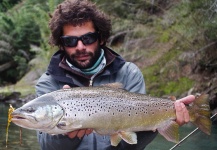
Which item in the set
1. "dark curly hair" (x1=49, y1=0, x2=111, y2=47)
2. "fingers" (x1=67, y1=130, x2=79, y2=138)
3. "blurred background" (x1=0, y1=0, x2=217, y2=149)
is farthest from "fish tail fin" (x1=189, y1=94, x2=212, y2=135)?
"blurred background" (x1=0, y1=0, x2=217, y2=149)

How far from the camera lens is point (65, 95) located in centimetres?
288

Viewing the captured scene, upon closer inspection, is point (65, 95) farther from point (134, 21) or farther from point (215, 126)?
point (134, 21)

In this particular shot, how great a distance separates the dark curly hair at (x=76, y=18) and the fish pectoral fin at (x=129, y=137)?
110 centimetres

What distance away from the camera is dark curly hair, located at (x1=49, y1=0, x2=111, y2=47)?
367cm

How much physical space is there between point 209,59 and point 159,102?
1112 cm

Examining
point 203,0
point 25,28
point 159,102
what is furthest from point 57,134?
point 25,28

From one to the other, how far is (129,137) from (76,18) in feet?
3.84

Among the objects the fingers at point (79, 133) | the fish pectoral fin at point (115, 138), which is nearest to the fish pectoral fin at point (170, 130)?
the fish pectoral fin at point (115, 138)

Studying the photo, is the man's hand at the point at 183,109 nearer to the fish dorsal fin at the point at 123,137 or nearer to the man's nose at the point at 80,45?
the fish dorsal fin at the point at 123,137

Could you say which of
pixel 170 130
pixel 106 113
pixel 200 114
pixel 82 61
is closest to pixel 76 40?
pixel 82 61

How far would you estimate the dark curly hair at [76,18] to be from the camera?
3674 millimetres

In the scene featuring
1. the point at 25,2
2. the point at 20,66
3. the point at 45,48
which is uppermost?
the point at 25,2

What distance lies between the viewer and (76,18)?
11.8 ft

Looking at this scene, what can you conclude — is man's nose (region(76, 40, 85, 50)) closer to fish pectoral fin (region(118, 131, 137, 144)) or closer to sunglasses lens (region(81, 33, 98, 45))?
sunglasses lens (region(81, 33, 98, 45))
